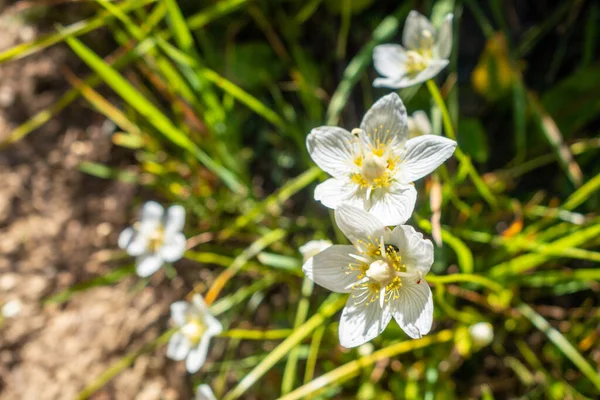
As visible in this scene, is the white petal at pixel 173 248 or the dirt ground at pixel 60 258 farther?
the dirt ground at pixel 60 258

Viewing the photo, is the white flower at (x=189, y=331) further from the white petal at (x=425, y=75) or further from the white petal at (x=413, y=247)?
the white petal at (x=425, y=75)

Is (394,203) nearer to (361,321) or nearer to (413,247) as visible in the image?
(413,247)

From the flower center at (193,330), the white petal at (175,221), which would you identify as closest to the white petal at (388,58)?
the white petal at (175,221)

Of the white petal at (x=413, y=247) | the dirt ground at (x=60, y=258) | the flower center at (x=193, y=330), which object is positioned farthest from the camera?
the dirt ground at (x=60, y=258)

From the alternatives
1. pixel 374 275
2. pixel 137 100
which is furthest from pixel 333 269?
pixel 137 100

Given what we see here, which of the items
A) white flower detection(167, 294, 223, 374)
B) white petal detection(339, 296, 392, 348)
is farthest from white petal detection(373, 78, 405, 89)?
white flower detection(167, 294, 223, 374)

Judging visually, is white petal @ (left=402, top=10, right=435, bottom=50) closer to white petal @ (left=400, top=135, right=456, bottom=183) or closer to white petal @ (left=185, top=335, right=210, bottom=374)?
white petal @ (left=400, top=135, right=456, bottom=183)
